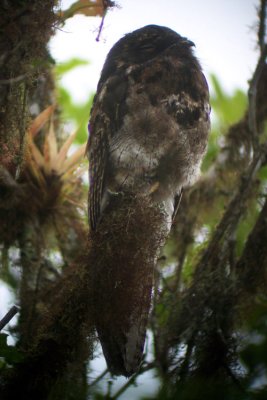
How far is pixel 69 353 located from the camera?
2650 mm

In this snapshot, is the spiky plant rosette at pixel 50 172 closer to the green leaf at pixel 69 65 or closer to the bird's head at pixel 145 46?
the bird's head at pixel 145 46

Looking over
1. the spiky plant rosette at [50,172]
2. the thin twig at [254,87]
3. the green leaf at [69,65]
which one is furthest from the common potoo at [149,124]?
the green leaf at [69,65]

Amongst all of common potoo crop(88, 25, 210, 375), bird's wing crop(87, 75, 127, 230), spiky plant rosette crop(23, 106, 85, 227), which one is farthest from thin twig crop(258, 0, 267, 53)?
spiky plant rosette crop(23, 106, 85, 227)

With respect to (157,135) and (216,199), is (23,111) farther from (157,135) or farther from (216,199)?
(216,199)

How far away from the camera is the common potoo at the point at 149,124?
2.89 m

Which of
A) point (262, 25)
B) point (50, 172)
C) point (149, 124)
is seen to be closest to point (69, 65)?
point (50, 172)

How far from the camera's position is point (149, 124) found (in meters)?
2.87

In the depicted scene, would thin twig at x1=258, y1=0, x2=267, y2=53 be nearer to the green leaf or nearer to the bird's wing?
the bird's wing

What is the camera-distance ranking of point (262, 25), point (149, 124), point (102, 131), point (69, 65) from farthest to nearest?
1. point (69, 65)
2. point (102, 131)
3. point (149, 124)
4. point (262, 25)

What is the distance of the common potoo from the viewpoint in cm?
289

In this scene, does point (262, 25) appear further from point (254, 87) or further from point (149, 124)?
point (149, 124)

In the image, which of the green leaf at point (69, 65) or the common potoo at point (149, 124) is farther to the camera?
the green leaf at point (69, 65)

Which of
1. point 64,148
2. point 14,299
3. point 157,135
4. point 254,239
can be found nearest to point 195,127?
point 157,135

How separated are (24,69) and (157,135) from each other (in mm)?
852
